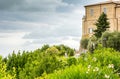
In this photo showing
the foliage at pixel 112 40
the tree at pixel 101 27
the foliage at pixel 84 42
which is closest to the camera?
the foliage at pixel 112 40

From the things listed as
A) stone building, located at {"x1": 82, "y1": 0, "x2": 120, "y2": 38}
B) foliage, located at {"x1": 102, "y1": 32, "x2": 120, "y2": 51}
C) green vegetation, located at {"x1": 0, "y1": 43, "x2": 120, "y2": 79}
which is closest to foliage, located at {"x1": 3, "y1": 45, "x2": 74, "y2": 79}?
green vegetation, located at {"x1": 0, "y1": 43, "x2": 120, "y2": 79}

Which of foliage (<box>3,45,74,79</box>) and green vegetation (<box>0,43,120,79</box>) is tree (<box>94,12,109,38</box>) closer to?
green vegetation (<box>0,43,120,79</box>)

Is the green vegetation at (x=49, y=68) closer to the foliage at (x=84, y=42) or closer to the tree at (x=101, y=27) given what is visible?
the tree at (x=101, y=27)

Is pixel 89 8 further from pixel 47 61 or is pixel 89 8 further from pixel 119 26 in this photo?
pixel 47 61

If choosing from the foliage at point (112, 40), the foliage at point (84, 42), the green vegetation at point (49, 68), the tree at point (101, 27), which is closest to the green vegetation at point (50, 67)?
the green vegetation at point (49, 68)

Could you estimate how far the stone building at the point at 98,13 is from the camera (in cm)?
6148

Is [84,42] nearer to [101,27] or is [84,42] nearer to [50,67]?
[101,27]

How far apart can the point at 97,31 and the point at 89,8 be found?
10.5 m

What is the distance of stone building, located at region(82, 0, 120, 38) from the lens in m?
61.5

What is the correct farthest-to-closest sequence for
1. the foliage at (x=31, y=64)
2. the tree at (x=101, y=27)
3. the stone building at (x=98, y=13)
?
the stone building at (x=98, y=13) < the tree at (x=101, y=27) < the foliage at (x=31, y=64)

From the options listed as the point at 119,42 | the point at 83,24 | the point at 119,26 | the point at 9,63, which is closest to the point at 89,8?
the point at 83,24

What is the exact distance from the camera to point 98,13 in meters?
65.2

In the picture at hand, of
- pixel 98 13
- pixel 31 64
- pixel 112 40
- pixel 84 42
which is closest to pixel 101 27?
pixel 84 42

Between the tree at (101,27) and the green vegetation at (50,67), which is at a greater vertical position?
the green vegetation at (50,67)
